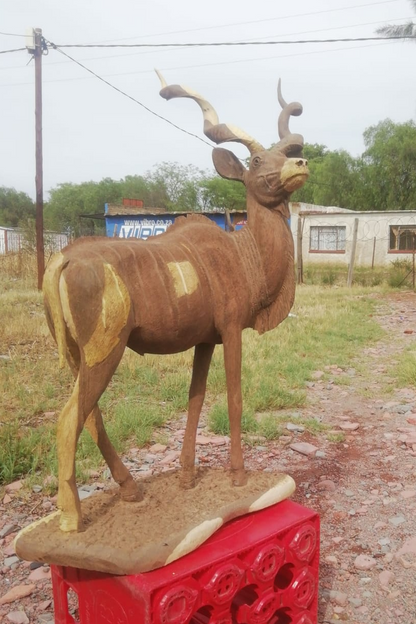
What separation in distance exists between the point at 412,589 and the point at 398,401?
279 centimetres

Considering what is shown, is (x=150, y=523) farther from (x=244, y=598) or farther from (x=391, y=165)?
(x=391, y=165)

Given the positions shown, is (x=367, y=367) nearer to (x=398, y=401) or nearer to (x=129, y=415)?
(x=398, y=401)

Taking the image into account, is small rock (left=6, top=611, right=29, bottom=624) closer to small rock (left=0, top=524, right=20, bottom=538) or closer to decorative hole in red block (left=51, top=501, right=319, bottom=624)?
decorative hole in red block (left=51, top=501, right=319, bottom=624)

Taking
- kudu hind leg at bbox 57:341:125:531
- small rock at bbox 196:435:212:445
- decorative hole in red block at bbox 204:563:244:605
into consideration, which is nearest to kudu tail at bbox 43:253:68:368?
kudu hind leg at bbox 57:341:125:531

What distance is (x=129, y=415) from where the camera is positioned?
427cm

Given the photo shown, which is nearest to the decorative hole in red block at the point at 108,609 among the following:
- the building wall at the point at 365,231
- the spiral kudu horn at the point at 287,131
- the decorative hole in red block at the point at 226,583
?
the decorative hole in red block at the point at 226,583

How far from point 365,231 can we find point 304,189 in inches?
711

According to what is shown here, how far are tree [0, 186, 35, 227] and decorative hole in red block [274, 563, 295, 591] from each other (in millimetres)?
45402

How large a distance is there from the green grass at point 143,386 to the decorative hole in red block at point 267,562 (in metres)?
1.70

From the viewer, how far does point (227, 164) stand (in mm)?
2283

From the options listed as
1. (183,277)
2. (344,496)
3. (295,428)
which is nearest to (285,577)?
Result: (344,496)

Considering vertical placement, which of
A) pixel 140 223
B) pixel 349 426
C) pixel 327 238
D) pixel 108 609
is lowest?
pixel 349 426

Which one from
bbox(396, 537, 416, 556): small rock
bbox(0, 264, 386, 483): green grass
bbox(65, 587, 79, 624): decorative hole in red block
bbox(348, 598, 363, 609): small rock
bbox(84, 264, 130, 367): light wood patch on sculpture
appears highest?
bbox(84, 264, 130, 367): light wood patch on sculpture

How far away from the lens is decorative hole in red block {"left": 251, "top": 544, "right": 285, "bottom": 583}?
200cm
